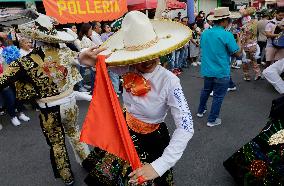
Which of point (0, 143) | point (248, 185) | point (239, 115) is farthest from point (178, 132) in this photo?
point (0, 143)

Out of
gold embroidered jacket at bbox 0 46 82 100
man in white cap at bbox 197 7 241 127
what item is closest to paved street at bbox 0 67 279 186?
man in white cap at bbox 197 7 241 127

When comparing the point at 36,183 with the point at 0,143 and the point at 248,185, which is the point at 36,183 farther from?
the point at 248,185

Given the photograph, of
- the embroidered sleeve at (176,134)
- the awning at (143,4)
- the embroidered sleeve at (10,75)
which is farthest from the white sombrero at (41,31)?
the awning at (143,4)

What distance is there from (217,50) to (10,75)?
2.83 m

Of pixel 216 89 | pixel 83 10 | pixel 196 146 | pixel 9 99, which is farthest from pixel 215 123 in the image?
pixel 83 10

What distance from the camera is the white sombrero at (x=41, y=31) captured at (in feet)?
9.04

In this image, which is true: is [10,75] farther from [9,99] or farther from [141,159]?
[9,99]

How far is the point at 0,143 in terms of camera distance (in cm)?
481

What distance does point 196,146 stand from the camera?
13.2ft

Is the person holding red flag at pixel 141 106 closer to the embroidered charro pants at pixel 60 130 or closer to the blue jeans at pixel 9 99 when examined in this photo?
the embroidered charro pants at pixel 60 130

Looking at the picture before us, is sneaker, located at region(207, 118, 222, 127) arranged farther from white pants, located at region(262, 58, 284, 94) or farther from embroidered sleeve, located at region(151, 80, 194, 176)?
embroidered sleeve, located at region(151, 80, 194, 176)

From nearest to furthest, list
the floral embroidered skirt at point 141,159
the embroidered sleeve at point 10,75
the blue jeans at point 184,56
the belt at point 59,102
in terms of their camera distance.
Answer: the floral embroidered skirt at point 141,159 < the embroidered sleeve at point 10,75 < the belt at point 59,102 < the blue jeans at point 184,56

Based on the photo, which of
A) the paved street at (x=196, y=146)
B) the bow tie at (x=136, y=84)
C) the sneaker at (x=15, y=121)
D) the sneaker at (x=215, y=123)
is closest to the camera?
the bow tie at (x=136, y=84)

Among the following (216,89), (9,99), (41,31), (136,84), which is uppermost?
(41,31)
